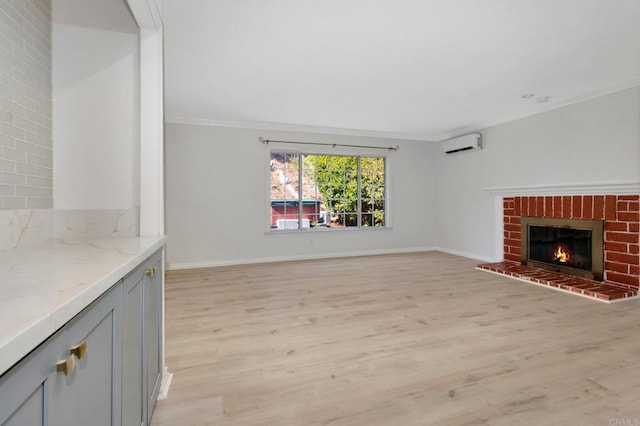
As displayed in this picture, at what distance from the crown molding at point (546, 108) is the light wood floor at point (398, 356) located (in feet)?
8.01

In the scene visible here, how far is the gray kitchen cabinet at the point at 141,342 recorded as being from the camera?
42.8 inches

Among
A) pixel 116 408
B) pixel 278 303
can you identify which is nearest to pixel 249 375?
pixel 116 408

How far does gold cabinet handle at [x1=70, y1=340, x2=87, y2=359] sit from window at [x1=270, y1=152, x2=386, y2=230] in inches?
201

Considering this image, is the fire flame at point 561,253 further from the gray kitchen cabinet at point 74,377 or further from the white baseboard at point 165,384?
the gray kitchen cabinet at point 74,377

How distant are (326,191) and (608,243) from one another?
13.4ft

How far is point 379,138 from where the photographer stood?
6.43 metres

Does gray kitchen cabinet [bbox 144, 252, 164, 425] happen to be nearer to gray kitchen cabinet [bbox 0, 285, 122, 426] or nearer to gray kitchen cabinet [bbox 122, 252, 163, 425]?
gray kitchen cabinet [bbox 122, 252, 163, 425]

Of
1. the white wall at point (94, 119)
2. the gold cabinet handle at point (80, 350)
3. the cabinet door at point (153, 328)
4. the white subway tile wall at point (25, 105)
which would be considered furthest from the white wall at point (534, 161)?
the white subway tile wall at point (25, 105)

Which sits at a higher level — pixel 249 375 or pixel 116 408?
pixel 116 408

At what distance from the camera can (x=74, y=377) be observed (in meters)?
0.70

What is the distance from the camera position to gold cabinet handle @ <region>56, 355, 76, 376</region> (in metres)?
0.62

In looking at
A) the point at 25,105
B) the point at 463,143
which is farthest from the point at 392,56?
the point at 463,143

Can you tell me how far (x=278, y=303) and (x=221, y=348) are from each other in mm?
1100

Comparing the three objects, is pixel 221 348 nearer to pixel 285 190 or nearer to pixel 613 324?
pixel 613 324
